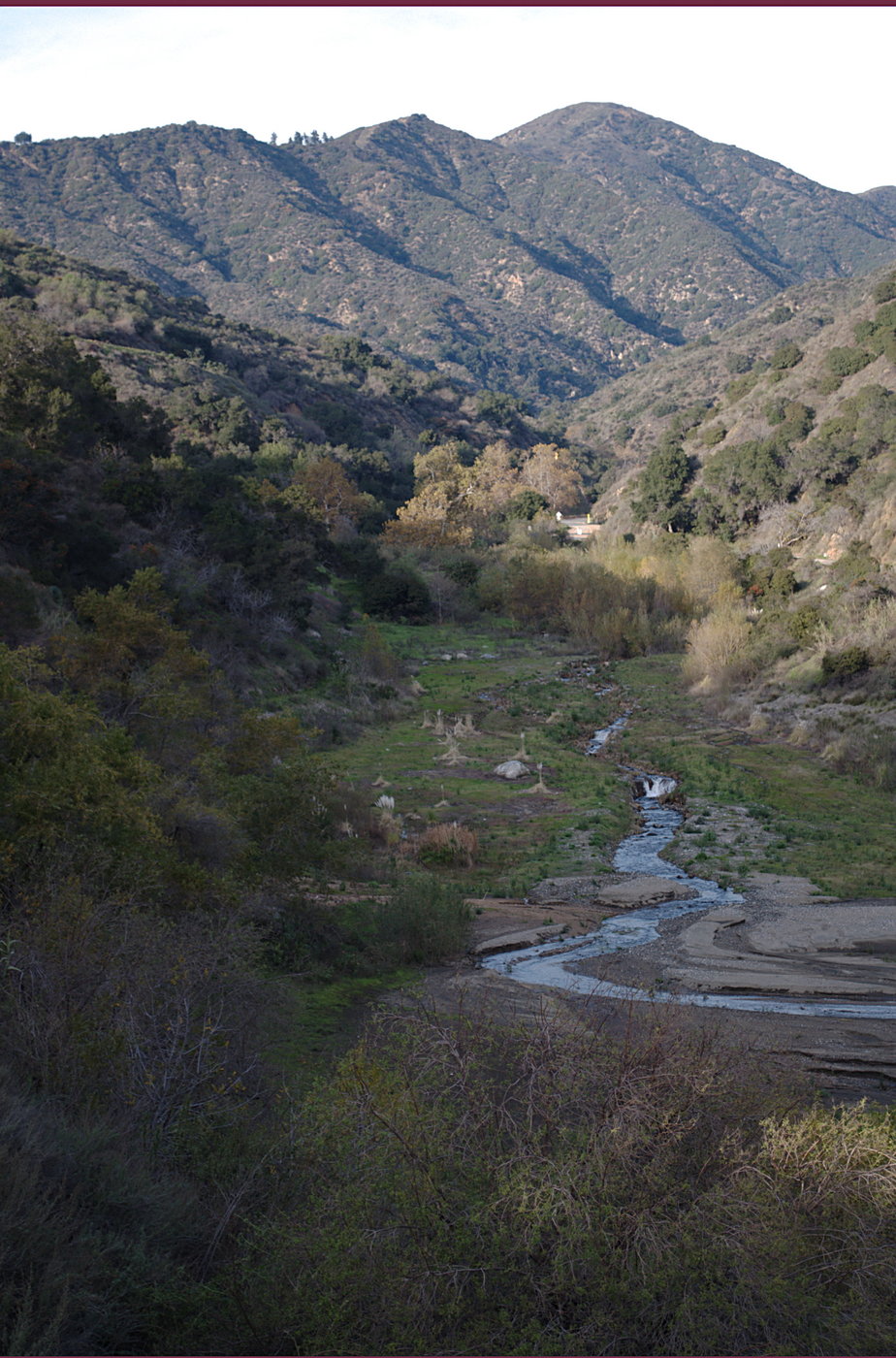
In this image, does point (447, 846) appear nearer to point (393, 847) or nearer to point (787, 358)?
point (393, 847)

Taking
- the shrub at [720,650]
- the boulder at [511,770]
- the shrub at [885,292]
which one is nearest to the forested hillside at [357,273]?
the shrub at [885,292]

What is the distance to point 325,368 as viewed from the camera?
3723 inches

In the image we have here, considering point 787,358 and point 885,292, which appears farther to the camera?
point 787,358

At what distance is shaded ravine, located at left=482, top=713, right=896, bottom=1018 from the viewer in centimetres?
1156

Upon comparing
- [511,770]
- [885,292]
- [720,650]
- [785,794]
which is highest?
[885,292]

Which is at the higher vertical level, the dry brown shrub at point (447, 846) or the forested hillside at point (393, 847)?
the forested hillside at point (393, 847)

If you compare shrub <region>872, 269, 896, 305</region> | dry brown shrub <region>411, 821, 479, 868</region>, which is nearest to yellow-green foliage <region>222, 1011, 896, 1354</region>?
dry brown shrub <region>411, 821, 479, 868</region>

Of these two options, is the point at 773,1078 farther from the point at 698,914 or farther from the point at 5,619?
the point at 5,619

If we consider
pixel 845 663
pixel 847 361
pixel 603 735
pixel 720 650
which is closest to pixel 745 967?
pixel 845 663

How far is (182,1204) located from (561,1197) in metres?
2.02

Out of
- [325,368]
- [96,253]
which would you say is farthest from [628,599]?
[96,253]

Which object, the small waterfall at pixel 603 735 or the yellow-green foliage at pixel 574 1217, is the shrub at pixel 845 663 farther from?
the yellow-green foliage at pixel 574 1217

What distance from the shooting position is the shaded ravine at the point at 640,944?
11562mm

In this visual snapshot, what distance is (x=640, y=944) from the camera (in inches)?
587
